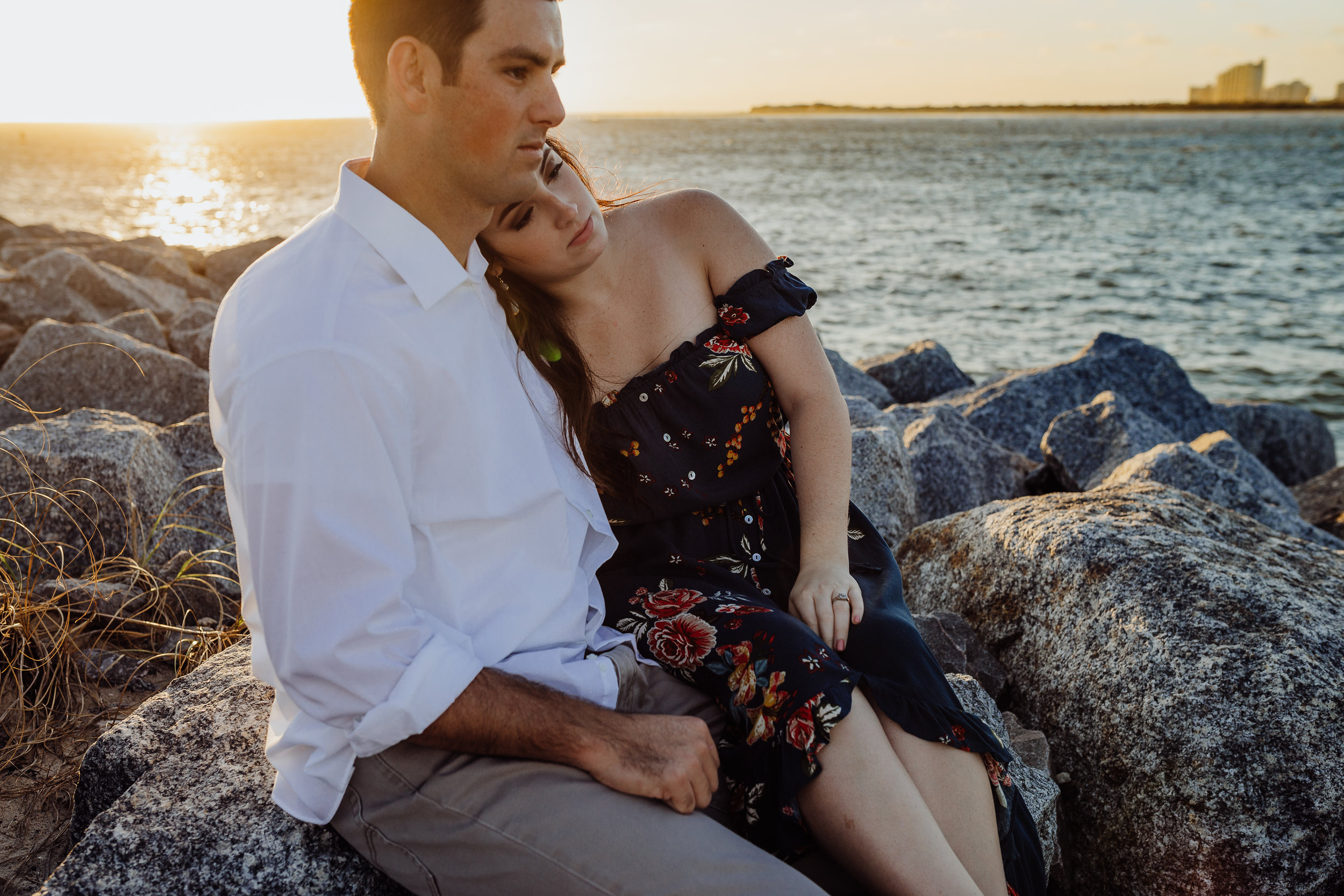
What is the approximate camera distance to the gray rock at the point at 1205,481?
4.45 meters

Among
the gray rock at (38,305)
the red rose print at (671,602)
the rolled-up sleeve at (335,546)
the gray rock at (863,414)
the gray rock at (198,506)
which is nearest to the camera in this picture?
the rolled-up sleeve at (335,546)

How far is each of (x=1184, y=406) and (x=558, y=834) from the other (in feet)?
24.0

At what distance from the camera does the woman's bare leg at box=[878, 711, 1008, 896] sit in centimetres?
191

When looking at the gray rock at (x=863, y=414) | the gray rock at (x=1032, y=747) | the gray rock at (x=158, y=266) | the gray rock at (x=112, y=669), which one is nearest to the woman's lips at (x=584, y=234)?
the gray rock at (x=1032, y=747)

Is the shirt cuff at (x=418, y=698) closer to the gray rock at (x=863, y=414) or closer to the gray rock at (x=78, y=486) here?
the gray rock at (x=78, y=486)

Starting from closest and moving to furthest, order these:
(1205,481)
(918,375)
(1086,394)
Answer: (1205,481)
(1086,394)
(918,375)

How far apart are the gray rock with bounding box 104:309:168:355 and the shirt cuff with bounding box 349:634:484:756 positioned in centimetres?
609

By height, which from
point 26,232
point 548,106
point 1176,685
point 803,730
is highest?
point 548,106

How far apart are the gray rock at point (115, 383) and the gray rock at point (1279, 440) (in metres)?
7.67

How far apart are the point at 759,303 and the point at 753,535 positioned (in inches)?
24.9

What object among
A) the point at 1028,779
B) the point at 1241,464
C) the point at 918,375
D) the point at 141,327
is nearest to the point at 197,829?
the point at 1028,779

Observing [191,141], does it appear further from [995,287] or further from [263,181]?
[995,287]

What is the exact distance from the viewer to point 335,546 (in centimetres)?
152

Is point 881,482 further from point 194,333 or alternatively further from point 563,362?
point 194,333
